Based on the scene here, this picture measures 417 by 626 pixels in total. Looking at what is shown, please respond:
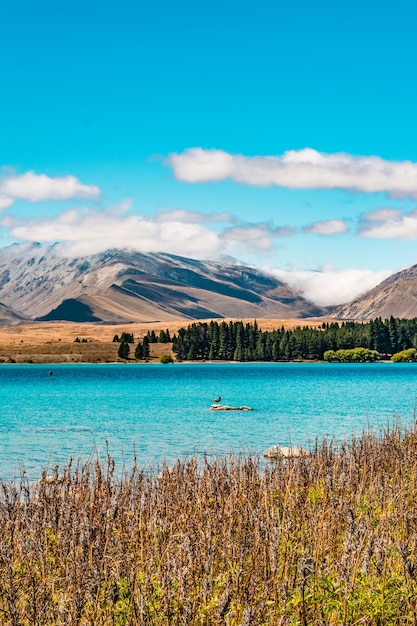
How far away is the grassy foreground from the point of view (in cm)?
898

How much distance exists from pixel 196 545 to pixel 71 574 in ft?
7.98

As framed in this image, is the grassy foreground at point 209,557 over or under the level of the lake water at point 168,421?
over

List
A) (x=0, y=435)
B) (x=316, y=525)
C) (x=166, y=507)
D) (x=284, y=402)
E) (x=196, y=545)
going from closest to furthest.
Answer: (x=196, y=545) < (x=316, y=525) < (x=166, y=507) < (x=0, y=435) < (x=284, y=402)

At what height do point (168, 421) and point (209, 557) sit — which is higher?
point (209, 557)

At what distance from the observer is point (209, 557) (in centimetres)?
923

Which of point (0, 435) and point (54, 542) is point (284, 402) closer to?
point (0, 435)

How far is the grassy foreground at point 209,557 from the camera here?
29.5ft

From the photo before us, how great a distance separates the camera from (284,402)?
8350 cm

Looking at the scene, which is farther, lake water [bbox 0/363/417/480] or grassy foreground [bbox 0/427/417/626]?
lake water [bbox 0/363/417/480]

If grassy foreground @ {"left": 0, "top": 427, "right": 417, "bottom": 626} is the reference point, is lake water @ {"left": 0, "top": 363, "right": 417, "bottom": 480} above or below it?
below

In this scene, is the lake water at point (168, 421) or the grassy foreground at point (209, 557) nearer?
→ the grassy foreground at point (209, 557)

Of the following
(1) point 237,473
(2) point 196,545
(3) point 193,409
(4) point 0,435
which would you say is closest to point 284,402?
(3) point 193,409

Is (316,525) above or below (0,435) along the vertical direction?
above

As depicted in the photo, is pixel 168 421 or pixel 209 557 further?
pixel 168 421
